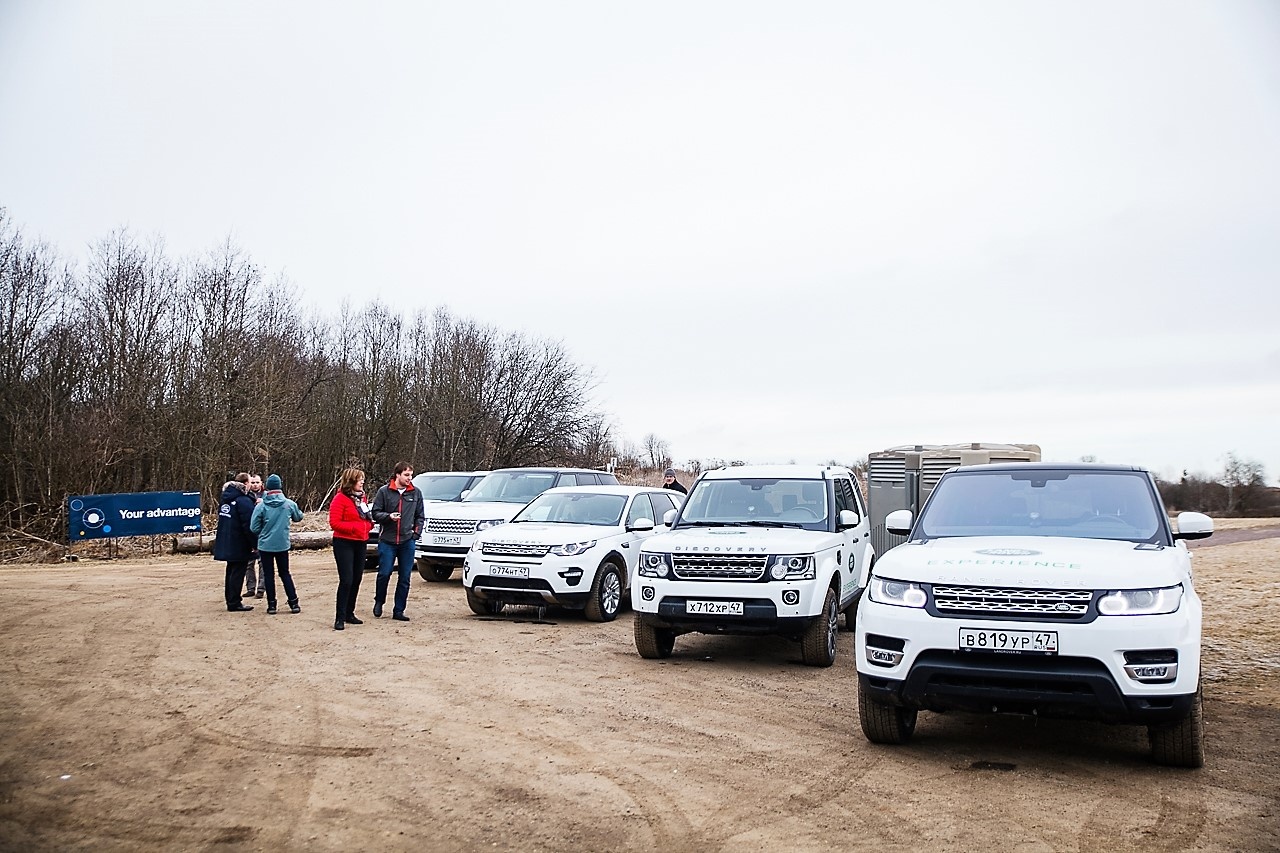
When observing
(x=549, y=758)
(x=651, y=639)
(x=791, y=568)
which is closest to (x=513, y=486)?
(x=651, y=639)

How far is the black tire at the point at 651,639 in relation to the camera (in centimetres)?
944

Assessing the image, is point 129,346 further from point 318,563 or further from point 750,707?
point 750,707

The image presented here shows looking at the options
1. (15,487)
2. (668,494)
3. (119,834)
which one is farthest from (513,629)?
(15,487)

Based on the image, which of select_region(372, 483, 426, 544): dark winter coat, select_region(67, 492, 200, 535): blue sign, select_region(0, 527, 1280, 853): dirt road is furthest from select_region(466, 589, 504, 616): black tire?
select_region(67, 492, 200, 535): blue sign

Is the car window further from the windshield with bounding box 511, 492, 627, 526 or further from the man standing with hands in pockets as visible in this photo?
the man standing with hands in pockets

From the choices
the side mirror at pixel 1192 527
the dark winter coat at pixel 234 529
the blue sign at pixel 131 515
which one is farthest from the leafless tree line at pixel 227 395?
the side mirror at pixel 1192 527

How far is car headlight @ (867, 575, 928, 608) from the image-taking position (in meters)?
5.73

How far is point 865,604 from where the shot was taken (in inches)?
237

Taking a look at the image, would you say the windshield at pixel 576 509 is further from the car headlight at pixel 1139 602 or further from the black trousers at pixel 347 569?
the car headlight at pixel 1139 602

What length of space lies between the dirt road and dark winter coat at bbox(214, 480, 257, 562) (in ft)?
7.70

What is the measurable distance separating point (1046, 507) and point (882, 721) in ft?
6.62

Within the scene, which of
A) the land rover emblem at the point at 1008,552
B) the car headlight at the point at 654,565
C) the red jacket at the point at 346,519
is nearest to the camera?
the land rover emblem at the point at 1008,552

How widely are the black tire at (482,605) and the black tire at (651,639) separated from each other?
324cm

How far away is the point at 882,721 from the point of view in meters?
6.14
